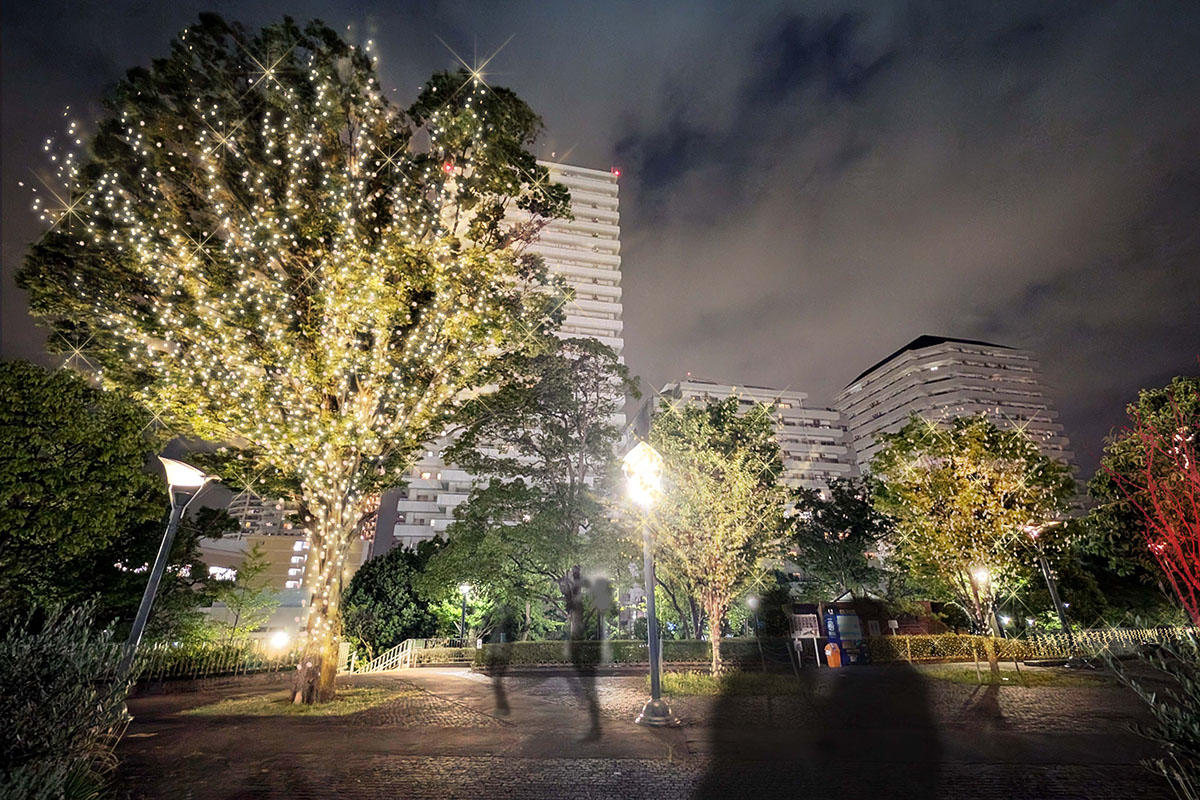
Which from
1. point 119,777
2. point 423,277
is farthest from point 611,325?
point 119,777

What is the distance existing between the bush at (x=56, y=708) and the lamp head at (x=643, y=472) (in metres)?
8.07

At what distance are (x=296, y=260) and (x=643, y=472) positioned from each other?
9.85 m

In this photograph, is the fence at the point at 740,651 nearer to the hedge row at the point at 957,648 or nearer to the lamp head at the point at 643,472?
the hedge row at the point at 957,648

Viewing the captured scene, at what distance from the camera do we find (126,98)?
1141 centimetres

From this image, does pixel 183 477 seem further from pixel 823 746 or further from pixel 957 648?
pixel 957 648

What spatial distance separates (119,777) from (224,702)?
662 cm

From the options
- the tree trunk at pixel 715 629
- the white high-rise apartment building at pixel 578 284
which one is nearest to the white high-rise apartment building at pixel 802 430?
the white high-rise apartment building at pixel 578 284

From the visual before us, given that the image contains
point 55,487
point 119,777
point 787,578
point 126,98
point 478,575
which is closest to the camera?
point 119,777

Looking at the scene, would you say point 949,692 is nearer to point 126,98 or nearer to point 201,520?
point 126,98

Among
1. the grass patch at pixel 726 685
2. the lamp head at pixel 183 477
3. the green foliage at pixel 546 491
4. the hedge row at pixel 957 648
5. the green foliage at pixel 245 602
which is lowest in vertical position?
the grass patch at pixel 726 685

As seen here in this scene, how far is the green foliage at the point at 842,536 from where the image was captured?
140 feet

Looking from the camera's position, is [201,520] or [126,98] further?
[201,520]

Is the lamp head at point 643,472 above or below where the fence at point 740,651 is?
above

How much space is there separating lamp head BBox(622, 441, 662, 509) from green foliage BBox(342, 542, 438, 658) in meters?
23.1
